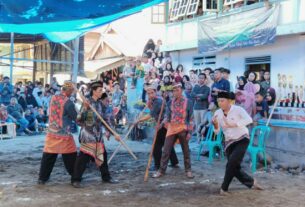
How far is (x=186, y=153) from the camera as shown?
25.7ft

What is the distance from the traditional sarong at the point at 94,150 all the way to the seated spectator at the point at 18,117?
863cm

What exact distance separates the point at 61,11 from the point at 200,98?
4170 mm

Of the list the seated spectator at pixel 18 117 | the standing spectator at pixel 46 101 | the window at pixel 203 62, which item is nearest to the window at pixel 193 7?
the window at pixel 203 62

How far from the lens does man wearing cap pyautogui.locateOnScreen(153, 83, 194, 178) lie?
7840 millimetres

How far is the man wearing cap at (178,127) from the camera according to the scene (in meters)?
7.84

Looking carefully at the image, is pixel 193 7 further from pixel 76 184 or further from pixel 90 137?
pixel 76 184

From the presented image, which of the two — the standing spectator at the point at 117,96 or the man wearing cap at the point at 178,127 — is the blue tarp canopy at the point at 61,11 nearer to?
the man wearing cap at the point at 178,127

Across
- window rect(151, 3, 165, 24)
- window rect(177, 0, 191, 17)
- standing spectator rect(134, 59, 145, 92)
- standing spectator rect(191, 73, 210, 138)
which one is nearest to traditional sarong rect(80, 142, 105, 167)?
standing spectator rect(191, 73, 210, 138)

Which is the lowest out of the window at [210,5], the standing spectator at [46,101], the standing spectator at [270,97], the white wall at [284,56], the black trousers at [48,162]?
the black trousers at [48,162]

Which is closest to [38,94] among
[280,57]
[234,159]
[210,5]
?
[210,5]

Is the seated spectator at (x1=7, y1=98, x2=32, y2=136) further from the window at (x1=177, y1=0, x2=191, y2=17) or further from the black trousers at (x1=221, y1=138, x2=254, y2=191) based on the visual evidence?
the black trousers at (x1=221, y1=138, x2=254, y2=191)

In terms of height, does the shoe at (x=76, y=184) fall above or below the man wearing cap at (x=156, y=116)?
below

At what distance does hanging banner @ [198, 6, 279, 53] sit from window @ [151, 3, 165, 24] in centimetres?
509

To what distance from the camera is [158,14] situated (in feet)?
70.6
